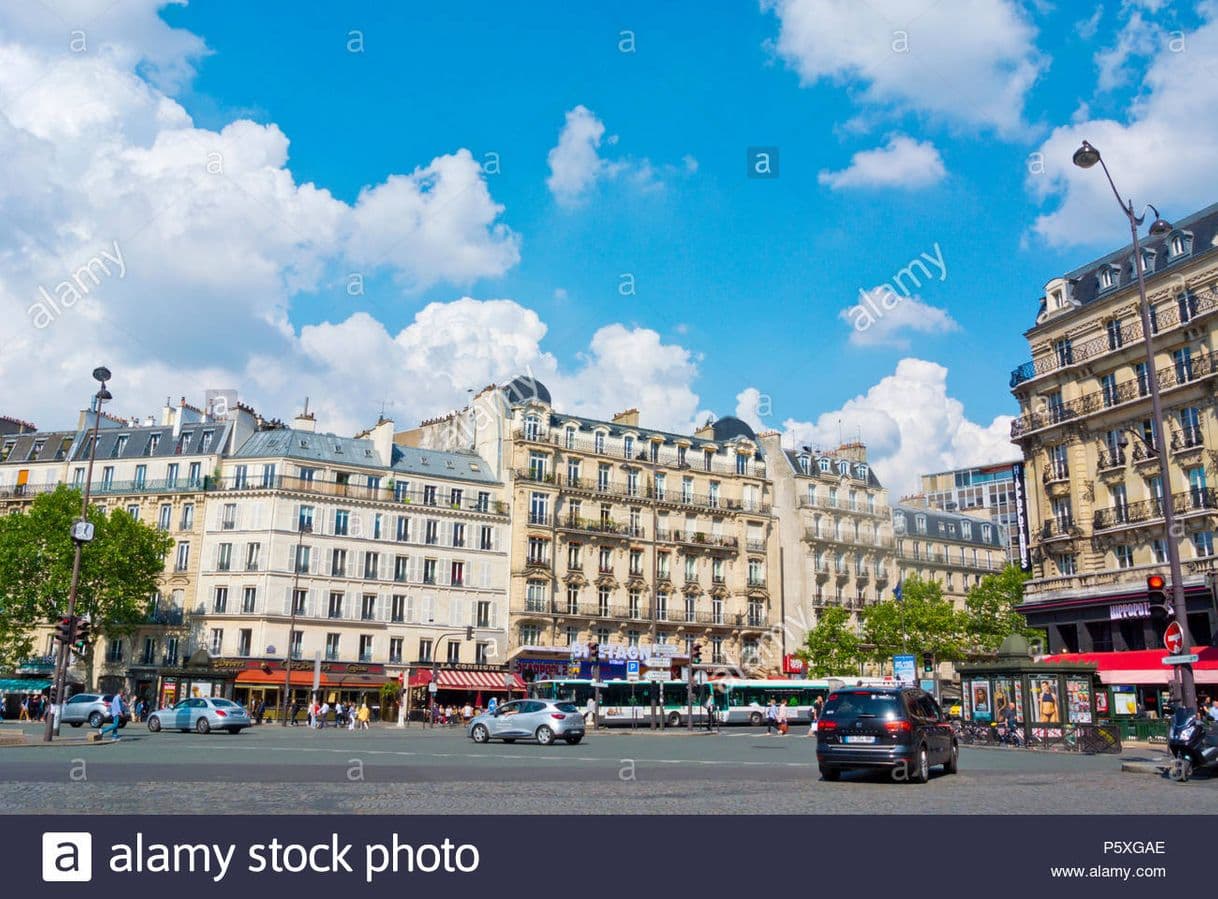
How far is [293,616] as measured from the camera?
178 feet

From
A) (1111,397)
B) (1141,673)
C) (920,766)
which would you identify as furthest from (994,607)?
(920,766)

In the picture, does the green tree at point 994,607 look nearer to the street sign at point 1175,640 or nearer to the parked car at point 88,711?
the street sign at point 1175,640

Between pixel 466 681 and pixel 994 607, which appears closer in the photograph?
pixel 466 681

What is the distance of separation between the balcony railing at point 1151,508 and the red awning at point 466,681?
105 ft

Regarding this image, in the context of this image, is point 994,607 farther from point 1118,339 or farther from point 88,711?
point 88,711

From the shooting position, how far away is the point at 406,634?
59.1 m

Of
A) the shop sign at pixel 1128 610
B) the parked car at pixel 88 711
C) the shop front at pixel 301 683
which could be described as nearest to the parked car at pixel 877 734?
the shop sign at pixel 1128 610

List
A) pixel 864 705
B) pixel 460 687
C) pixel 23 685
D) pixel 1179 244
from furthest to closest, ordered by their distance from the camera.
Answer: pixel 460 687 → pixel 23 685 → pixel 1179 244 → pixel 864 705

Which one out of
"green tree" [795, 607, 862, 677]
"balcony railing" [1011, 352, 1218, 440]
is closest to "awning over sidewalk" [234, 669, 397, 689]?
"green tree" [795, 607, 862, 677]

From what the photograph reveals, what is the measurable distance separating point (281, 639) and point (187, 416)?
648 inches

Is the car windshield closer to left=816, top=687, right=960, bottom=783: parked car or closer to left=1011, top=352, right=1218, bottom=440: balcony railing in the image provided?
left=816, top=687, right=960, bottom=783: parked car

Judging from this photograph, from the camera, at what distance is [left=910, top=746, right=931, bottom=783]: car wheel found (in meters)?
16.1

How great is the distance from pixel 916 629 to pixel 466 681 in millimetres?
27436
